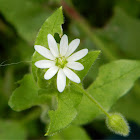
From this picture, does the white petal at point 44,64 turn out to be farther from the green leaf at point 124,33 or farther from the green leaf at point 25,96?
the green leaf at point 124,33

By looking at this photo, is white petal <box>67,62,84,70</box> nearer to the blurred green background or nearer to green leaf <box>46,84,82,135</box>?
green leaf <box>46,84,82,135</box>

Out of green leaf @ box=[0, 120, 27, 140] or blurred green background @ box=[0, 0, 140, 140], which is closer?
green leaf @ box=[0, 120, 27, 140]

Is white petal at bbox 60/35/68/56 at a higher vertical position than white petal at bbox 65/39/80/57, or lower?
higher

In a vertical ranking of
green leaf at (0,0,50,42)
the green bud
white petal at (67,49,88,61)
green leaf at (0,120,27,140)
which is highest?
green leaf at (0,0,50,42)

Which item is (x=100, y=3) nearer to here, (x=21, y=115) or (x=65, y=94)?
(x=21, y=115)

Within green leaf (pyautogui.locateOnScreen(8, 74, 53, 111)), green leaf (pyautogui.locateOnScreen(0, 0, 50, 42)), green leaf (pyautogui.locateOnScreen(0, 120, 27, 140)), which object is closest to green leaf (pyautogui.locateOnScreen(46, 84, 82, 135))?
green leaf (pyautogui.locateOnScreen(8, 74, 53, 111))

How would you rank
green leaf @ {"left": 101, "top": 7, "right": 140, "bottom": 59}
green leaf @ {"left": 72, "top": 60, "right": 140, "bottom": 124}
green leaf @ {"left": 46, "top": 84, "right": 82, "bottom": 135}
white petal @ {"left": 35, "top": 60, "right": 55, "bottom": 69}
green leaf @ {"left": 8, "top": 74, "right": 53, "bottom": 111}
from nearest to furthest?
white petal @ {"left": 35, "top": 60, "right": 55, "bottom": 69}
green leaf @ {"left": 46, "top": 84, "right": 82, "bottom": 135}
green leaf @ {"left": 8, "top": 74, "right": 53, "bottom": 111}
green leaf @ {"left": 72, "top": 60, "right": 140, "bottom": 124}
green leaf @ {"left": 101, "top": 7, "right": 140, "bottom": 59}

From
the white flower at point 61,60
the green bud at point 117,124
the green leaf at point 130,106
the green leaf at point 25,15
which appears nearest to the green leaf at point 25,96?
the white flower at point 61,60

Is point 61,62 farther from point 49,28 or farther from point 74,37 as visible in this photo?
point 74,37
